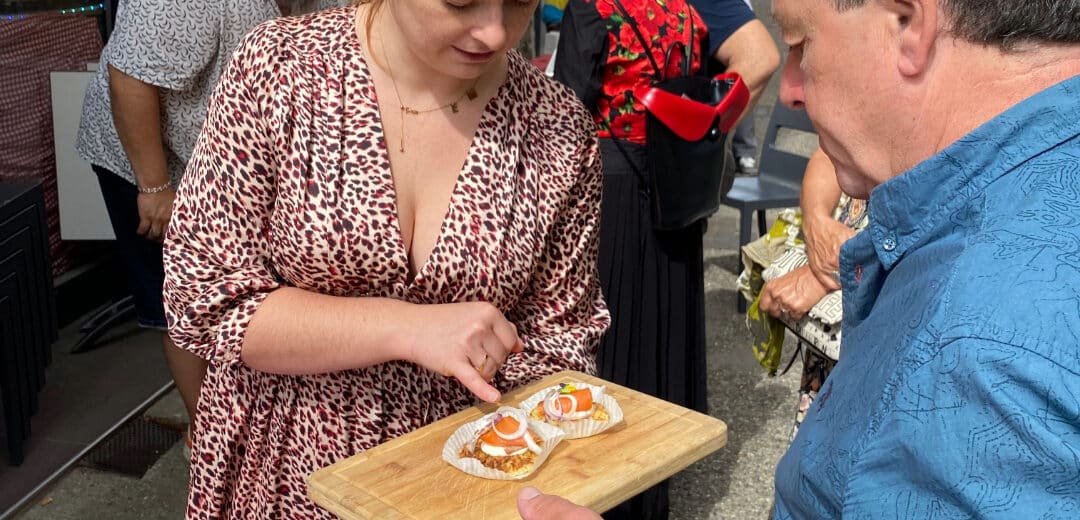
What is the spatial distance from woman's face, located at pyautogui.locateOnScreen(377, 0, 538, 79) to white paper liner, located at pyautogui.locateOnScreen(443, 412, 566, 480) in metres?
0.52

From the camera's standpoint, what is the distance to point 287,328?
57.0 inches

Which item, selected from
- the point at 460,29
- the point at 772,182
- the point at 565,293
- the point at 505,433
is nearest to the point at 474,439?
the point at 505,433

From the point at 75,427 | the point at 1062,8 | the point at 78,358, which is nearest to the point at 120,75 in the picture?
the point at 75,427

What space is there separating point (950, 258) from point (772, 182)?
526cm

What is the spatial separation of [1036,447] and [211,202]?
111 cm

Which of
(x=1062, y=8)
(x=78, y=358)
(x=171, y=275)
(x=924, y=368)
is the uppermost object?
(x=1062, y=8)

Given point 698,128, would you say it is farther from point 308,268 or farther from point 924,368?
point 924,368

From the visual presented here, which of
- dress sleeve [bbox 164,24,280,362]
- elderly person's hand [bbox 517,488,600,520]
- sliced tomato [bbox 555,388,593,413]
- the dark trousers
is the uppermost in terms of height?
dress sleeve [bbox 164,24,280,362]

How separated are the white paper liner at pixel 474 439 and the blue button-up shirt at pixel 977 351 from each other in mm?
612

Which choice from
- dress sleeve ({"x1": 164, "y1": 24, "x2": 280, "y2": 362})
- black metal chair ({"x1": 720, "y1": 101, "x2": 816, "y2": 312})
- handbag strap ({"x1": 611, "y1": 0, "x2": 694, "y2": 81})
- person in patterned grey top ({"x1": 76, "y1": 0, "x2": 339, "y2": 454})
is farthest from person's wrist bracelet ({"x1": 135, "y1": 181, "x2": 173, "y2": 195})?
black metal chair ({"x1": 720, "y1": 101, "x2": 816, "y2": 312})

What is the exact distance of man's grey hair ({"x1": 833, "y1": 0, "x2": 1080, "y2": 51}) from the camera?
0.80 meters

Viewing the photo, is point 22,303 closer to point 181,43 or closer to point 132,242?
point 132,242

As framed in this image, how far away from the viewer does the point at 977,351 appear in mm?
703

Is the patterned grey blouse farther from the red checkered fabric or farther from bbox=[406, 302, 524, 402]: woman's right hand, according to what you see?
bbox=[406, 302, 524, 402]: woman's right hand
